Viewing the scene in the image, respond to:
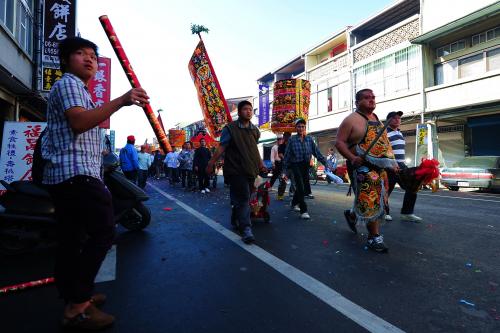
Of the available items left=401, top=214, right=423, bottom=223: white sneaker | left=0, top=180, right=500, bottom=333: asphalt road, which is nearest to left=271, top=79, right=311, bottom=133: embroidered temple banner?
left=401, top=214, right=423, bottom=223: white sneaker

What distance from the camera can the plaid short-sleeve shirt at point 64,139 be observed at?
2125 mm

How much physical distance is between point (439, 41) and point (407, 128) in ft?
17.5

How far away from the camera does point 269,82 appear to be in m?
37.8


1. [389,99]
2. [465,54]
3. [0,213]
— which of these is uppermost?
[465,54]

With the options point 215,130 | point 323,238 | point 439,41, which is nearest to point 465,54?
point 439,41

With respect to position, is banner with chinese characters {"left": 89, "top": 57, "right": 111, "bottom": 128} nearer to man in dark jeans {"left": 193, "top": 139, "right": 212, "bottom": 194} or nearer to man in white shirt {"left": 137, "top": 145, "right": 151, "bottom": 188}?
man in white shirt {"left": 137, "top": 145, "right": 151, "bottom": 188}

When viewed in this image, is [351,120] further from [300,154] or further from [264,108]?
[264,108]

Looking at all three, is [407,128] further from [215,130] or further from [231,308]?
[231,308]

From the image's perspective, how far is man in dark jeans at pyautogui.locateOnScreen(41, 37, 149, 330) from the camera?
213cm

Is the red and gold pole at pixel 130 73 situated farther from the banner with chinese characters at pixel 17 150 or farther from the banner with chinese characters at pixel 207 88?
the banner with chinese characters at pixel 207 88

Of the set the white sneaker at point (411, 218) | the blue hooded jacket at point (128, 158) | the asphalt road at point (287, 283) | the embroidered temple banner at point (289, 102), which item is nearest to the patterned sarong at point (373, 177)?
the asphalt road at point (287, 283)

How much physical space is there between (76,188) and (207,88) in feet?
33.4

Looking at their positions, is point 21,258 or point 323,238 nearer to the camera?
point 21,258

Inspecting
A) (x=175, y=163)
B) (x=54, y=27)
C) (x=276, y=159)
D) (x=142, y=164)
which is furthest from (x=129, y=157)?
(x=175, y=163)
